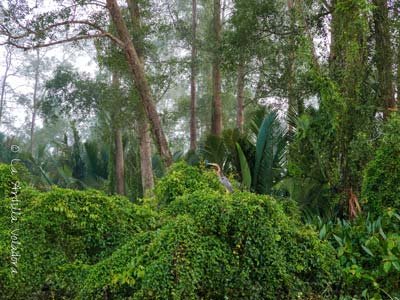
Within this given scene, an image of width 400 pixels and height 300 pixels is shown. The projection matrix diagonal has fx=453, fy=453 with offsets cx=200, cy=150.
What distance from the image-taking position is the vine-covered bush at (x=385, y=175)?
5.09 m

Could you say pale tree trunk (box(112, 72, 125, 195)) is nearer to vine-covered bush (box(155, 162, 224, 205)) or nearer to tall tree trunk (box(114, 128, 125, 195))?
tall tree trunk (box(114, 128, 125, 195))

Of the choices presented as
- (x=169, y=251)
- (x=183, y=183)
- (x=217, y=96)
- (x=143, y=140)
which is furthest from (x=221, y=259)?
(x=217, y=96)

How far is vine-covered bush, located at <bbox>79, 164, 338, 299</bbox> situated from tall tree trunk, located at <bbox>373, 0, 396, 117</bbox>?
10.00 ft

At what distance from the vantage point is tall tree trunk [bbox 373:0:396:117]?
6.43 metres

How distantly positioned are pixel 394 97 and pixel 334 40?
1203 mm

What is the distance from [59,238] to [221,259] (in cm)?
162

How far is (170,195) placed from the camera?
5320 mm

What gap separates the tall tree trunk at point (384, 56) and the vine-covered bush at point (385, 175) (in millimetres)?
1209

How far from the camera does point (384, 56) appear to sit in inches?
258

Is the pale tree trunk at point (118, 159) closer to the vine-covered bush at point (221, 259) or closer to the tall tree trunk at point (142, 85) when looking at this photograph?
the tall tree trunk at point (142, 85)

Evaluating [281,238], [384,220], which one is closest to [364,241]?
[384,220]

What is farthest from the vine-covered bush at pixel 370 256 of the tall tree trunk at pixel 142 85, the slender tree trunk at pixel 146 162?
the slender tree trunk at pixel 146 162

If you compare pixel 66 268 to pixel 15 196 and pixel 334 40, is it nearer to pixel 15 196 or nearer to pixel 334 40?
pixel 15 196

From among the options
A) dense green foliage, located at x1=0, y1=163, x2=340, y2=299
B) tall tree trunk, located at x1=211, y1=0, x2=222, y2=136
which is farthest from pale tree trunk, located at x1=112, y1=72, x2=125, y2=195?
dense green foliage, located at x1=0, y1=163, x2=340, y2=299
